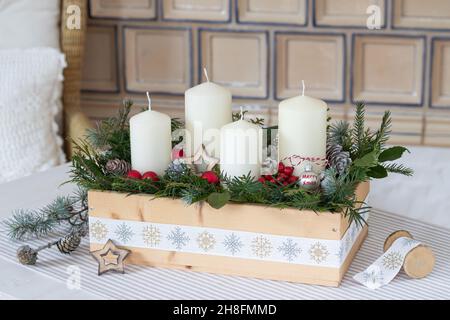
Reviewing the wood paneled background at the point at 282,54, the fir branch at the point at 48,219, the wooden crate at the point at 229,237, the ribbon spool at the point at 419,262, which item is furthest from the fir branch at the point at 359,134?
the wood paneled background at the point at 282,54

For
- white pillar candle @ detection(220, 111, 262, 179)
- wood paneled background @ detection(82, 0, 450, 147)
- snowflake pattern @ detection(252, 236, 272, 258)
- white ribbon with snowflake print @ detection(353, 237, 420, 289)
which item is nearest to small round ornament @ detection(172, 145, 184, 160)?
white pillar candle @ detection(220, 111, 262, 179)

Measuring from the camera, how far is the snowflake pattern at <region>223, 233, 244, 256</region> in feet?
3.62

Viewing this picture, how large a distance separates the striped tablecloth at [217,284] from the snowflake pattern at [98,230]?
40 millimetres

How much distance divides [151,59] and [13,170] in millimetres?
860

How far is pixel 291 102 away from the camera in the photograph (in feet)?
3.80

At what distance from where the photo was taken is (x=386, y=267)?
3.61 ft

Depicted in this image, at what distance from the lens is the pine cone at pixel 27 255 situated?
116 centimetres

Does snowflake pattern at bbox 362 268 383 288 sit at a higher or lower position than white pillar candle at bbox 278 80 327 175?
lower

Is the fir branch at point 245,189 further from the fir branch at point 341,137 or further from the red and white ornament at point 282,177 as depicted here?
the fir branch at point 341,137

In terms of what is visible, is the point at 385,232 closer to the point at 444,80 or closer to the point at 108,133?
the point at 108,133

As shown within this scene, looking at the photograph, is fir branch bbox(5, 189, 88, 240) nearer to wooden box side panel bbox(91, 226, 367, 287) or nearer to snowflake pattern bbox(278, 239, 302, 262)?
wooden box side panel bbox(91, 226, 367, 287)

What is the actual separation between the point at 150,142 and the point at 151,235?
5.7 inches

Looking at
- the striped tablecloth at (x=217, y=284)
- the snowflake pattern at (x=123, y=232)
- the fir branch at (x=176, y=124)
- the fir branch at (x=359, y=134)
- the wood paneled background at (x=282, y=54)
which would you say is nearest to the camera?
the striped tablecloth at (x=217, y=284)
